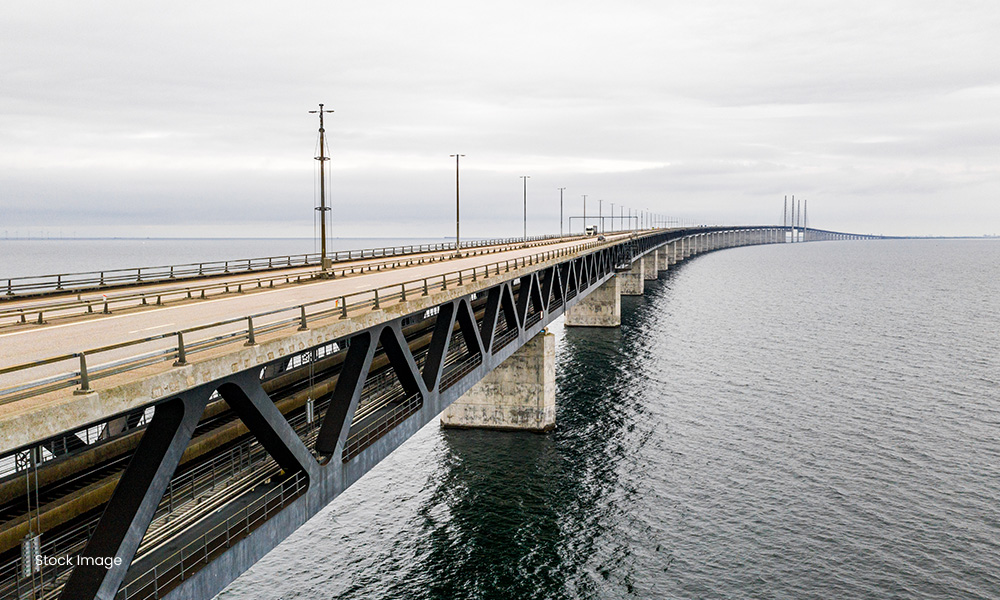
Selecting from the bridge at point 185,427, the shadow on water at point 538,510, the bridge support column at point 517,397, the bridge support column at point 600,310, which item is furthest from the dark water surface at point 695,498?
the bridge support column at point 600,310

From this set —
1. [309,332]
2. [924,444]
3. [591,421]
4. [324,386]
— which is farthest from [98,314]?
[924,444]

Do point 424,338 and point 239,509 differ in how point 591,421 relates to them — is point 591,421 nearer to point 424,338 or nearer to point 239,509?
point 424,338

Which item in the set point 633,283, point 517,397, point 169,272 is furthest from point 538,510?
point 633,283

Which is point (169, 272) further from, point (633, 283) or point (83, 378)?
point (633, 283)

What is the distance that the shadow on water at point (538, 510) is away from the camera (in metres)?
27.7

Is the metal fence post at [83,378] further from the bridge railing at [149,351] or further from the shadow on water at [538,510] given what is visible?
the shadow on water at [538,510]

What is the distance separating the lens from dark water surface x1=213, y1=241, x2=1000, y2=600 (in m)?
27.5

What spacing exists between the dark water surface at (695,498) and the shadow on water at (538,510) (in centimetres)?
11

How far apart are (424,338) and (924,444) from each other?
32195mm

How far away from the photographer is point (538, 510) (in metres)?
34.0

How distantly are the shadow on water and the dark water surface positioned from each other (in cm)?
11

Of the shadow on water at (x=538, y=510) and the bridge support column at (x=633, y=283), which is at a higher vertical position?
the bridge support column at (x=633, y=283)

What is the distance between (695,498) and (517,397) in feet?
48.0

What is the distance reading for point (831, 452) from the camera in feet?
132
